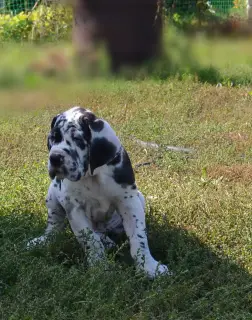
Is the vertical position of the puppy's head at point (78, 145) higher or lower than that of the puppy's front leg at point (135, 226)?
higher

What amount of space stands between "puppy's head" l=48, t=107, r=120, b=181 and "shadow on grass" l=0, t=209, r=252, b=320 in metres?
0.50

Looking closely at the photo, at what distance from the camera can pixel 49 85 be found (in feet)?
21.5

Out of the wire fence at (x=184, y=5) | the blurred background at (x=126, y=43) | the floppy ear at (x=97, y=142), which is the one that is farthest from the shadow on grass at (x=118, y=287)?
the wire fence at (x=184, y=5)

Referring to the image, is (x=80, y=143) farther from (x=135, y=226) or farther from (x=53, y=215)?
(x=53, y=215)

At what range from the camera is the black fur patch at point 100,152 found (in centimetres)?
386

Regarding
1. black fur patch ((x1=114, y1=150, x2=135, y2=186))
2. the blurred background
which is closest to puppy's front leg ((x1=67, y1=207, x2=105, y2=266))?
black fur patch ((x1=114, y1=150, x2=135, y2=186))

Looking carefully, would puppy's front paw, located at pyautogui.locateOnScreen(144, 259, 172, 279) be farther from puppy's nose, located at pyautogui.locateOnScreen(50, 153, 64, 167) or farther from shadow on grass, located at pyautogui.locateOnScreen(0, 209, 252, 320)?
puppy's nose, located at pyautogui.locateOnScreen(50, 153, 64, 167)

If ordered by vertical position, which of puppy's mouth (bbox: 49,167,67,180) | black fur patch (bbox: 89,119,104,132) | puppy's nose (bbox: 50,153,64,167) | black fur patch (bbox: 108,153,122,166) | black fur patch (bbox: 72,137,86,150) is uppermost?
black fur patch (bbox: 89,119,104,132)

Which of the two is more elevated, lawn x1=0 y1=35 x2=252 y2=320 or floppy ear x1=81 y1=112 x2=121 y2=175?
floppy ear x1=81 y1=112 x2=121 y2=175

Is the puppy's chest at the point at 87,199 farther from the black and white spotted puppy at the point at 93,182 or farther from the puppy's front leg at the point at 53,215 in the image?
the puppy's front leg at the point at 53,215

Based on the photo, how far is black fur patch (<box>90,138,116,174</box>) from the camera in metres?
3.86

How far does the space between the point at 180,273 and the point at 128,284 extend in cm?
31

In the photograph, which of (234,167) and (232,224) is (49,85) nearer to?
(234,167)

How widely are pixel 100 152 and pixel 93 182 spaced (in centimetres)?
Result: 21
